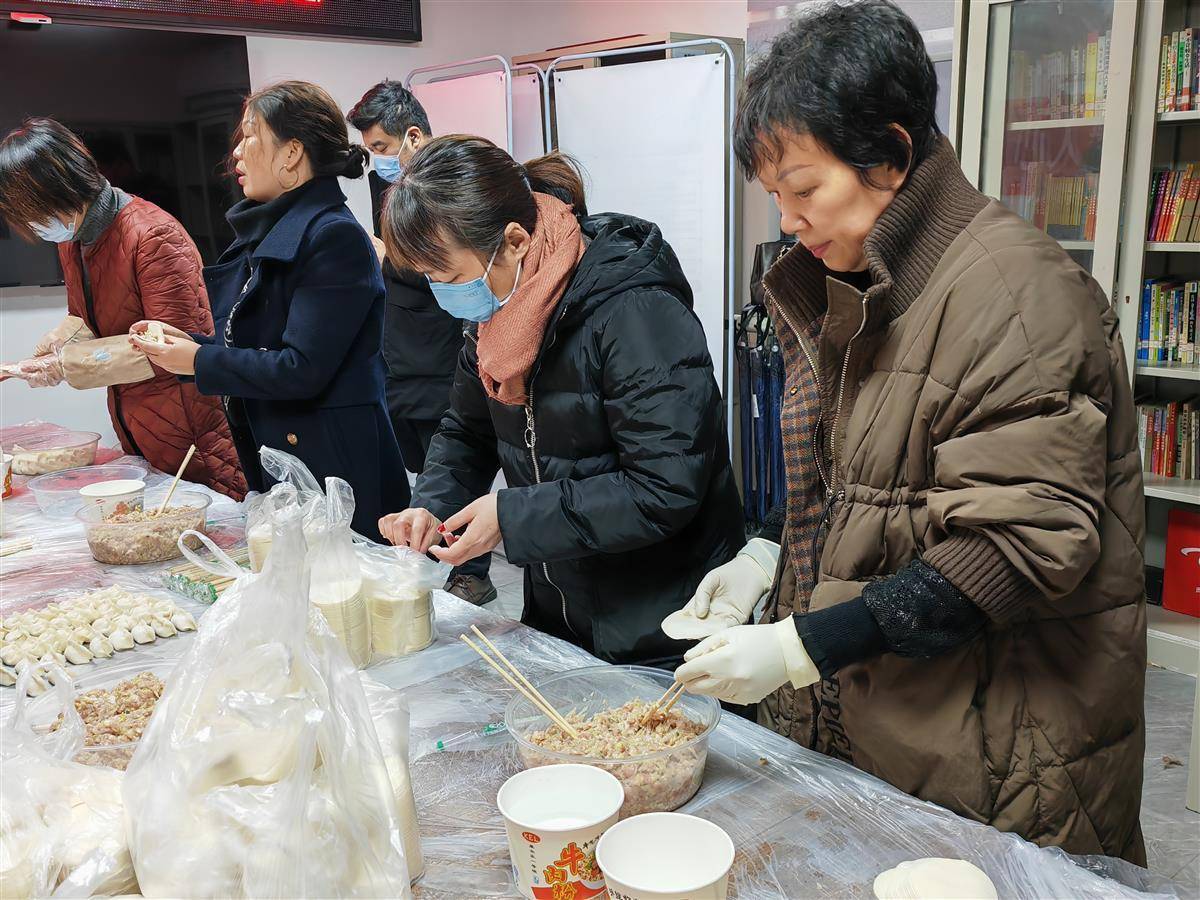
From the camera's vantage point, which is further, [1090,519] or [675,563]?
[675,563]

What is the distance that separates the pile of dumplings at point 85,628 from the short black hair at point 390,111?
7.46 ft

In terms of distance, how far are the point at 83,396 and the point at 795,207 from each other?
12.9 feet

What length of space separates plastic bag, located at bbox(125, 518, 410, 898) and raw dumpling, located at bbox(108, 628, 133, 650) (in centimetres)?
75

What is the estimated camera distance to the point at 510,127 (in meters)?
4.29

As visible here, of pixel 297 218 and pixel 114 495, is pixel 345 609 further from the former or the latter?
pixel 297 218

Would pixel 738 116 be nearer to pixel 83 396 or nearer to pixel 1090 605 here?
pixel 1090 605

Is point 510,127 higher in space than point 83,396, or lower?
higher

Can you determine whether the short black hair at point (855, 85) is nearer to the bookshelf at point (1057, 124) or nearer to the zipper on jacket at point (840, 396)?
the zipper on jacket at point (840, 396)

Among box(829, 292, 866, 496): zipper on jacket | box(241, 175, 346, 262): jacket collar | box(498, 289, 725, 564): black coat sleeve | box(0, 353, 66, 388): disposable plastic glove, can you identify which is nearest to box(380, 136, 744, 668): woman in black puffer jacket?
box(498, 289, 725, 564): black coat sleeve

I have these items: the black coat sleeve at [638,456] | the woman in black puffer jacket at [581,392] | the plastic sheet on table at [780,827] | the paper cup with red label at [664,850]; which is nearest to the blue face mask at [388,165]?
the woman in black puffer jacket at [581,392]

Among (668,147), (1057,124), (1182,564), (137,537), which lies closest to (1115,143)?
(1057,124)

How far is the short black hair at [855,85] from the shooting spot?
106 cm

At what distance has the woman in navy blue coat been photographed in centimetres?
221

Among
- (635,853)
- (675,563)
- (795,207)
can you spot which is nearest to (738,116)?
(795,207)
